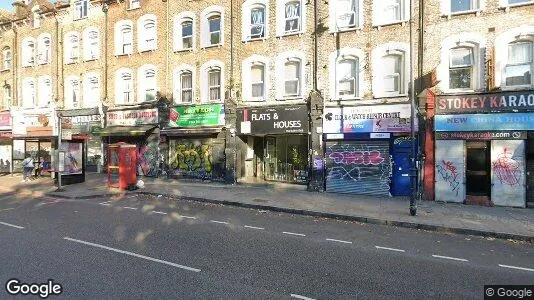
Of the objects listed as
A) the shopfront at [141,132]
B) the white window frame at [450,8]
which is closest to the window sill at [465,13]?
the white window frame at [450,8]

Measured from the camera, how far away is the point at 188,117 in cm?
1947

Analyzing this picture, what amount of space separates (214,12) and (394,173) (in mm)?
13187

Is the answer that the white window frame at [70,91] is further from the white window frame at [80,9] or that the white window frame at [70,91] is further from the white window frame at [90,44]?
the white window frame at [80,9]

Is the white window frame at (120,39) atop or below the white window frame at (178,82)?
atop

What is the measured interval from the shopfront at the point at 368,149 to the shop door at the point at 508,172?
314 cm

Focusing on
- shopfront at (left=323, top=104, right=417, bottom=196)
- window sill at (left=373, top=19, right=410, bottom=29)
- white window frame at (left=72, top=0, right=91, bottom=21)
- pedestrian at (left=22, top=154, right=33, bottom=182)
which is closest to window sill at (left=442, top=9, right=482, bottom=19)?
window sill at (left=373, top=19, right=410, bottom=29)

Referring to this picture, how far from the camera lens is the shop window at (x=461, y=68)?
44.8 ft

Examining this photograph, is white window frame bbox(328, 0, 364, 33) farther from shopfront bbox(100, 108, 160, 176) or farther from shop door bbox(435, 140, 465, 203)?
shopfront bbox(100, 108, 160, 176)

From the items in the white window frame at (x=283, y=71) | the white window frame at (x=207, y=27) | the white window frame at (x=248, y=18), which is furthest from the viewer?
the white window frame at (x=207, y=27)

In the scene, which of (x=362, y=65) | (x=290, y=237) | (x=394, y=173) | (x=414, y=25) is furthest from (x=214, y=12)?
→ (x=290, y=237)

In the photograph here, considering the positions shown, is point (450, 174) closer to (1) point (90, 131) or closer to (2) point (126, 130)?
(2) point (126, 130)

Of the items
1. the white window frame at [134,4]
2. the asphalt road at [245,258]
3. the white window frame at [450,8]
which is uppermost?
the white window frame at [134,4]

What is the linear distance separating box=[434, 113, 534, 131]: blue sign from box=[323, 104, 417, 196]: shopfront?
1385 millimetres

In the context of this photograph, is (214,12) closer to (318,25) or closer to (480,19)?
(318,25)
